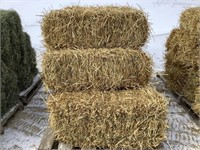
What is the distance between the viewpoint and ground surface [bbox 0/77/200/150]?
13.1ft

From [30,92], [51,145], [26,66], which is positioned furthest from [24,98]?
[51,145]

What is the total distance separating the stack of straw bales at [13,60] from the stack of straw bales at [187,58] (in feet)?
6.42

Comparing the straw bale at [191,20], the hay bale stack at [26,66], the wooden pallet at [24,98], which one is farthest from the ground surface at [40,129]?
the straw bale at [191,20]

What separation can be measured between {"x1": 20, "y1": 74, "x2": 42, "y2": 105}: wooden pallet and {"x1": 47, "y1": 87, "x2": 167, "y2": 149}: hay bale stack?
1.64 m

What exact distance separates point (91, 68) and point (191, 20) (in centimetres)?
165

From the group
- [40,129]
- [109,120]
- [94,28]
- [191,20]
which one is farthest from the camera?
[191,20]

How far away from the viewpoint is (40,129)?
4398 millimetres

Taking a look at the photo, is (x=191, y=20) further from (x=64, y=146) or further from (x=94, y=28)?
(x=64, y=146)

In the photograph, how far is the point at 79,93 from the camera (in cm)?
369

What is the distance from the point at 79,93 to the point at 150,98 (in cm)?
66

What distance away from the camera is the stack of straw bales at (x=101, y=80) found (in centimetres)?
345

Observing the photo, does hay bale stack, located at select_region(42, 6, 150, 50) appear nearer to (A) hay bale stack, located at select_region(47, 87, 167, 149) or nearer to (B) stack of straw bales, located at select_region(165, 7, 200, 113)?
(A) hay bale stack, located at select_region(47, 87, 167, 149)

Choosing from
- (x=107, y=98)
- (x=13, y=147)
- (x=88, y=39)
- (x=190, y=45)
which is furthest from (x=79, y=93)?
(x=190, y=45)

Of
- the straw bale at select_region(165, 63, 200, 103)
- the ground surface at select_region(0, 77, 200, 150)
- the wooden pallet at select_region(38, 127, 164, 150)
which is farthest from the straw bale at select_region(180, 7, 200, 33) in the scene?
the wooden pallet at select_region(38, 127, 164, 150)
